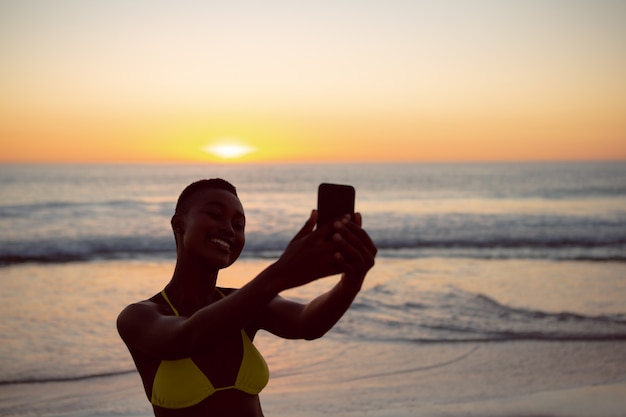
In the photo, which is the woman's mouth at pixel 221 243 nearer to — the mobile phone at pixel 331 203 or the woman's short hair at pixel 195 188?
the woman's short hair at pixel 195 188

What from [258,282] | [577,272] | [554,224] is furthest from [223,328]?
[554,224]

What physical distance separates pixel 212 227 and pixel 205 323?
0.39m

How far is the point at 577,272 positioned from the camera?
59.8 ft

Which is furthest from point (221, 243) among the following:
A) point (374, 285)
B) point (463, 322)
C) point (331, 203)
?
point (374, 285)

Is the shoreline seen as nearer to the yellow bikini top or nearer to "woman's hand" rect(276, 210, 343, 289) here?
the yellow bikini top

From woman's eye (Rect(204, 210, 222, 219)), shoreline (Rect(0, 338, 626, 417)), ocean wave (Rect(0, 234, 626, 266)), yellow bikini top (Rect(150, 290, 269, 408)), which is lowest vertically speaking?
shoreline (Rect(0, 338, 626, 417))

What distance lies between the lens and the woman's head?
227 centimetres

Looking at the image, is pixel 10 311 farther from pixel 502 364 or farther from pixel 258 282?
pixel 258 282

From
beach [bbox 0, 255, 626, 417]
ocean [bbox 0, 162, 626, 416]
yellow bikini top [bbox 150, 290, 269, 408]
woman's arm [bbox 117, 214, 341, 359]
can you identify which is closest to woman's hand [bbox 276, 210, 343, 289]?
woman's arm [bbox 117, 214, 341, 359]

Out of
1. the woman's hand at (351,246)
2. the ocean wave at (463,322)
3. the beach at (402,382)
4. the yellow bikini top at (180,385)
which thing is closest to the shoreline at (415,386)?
the beach at (402,382)

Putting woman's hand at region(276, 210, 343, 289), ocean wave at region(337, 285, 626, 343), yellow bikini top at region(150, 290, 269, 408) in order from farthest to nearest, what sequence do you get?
ocean wave at region(337, 285, 626, 343) → yellow bikini top at region(150, 290, 269, 408) → woman's hand at region(276, 210, 343, 289)

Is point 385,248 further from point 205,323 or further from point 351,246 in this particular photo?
point 351,246

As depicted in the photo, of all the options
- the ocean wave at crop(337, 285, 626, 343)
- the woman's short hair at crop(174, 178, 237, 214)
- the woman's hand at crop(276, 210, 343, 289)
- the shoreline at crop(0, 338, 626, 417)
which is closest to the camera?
the woman's hand at crop(276, 210, 343, 289)

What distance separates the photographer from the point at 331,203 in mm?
1847
